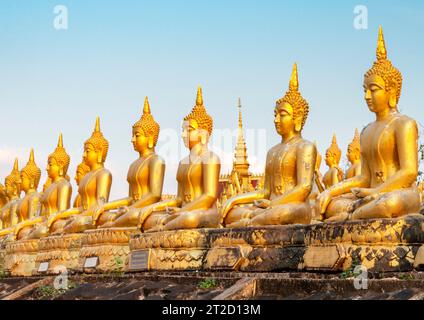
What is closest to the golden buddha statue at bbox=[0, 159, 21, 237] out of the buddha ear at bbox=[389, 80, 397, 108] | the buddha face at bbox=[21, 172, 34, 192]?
the buddha face at bbox=[21, 172, 34, 192]

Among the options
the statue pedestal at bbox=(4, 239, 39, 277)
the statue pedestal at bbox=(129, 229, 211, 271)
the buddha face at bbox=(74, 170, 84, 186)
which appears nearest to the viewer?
the statue pedestal at bbox=(129, 229, 211, 271)

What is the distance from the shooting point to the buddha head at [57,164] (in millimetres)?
18641

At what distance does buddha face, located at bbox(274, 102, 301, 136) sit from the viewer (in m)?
11.6

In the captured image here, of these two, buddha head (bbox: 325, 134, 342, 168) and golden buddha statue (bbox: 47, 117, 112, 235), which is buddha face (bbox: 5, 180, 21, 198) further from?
buddha head (bbox: 325, 134, 342, 168)

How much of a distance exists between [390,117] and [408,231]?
5.72 ft

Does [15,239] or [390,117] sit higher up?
[390,117]

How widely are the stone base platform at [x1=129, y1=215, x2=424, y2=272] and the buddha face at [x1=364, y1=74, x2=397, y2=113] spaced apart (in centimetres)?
160

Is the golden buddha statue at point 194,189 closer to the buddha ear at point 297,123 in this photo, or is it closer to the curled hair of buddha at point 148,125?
the curled hair of buddha at point 148,125

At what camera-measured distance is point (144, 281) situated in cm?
1135

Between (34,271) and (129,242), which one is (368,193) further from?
(34,271)

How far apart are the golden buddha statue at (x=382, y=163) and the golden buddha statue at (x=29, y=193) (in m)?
11.4

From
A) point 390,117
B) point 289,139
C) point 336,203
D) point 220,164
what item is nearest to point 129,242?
point 220,164

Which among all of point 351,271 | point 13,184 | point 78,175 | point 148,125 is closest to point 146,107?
point 148,125

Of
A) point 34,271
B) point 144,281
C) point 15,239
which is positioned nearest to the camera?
point 144,281
